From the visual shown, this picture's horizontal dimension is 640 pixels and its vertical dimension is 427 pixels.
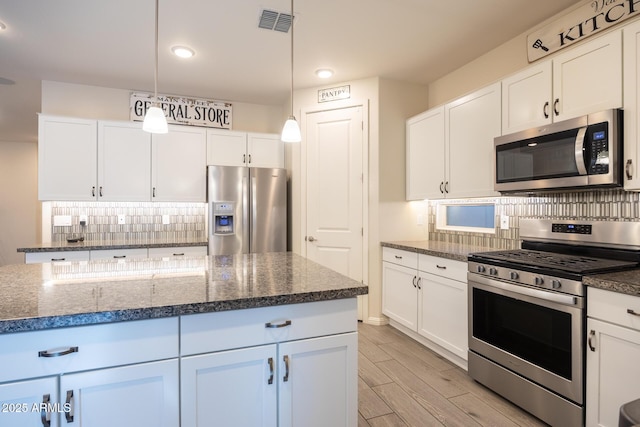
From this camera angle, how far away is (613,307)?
4.95 feet

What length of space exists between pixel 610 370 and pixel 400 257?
1741 millimetres

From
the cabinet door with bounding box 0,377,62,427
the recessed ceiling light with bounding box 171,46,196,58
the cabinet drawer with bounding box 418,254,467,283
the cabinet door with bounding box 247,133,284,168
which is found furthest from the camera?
the cabinet door with bounding box 247,133,284,168

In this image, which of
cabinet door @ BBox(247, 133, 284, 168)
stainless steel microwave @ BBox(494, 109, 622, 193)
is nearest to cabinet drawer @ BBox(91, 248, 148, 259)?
cabinet door @ BBox(247, 133, 284, 168)

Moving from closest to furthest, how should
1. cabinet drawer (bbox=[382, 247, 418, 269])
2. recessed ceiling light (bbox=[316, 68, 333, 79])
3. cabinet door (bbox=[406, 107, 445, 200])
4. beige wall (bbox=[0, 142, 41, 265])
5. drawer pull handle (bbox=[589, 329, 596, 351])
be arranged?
drawer pull handle (bbox=[589, 329, 596, 351])
cabinet drawer (bbox=[382, 247, 418, 269])
cabinet door (bbox=[406, 107, 445, 200])
recessed ceiling light (bbox=[316, 68, 333, 79])
beige wall (bbox=[0, 142, 41, 265])

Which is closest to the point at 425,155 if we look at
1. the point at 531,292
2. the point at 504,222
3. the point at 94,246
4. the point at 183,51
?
the point at 504,222

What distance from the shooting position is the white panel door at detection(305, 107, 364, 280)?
3518mm

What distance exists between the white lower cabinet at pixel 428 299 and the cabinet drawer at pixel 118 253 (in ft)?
8.31

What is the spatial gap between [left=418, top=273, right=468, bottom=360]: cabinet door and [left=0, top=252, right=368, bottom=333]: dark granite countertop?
1.27 meters

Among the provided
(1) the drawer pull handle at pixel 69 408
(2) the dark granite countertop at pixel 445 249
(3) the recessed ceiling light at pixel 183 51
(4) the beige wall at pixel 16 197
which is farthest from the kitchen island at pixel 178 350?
(4) the beige wall at pixel 16 197

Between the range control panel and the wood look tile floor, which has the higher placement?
the range control panel

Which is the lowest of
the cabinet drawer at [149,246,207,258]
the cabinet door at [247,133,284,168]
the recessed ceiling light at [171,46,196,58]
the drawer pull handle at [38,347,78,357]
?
the drawer pull handle at [38,347,78,357]

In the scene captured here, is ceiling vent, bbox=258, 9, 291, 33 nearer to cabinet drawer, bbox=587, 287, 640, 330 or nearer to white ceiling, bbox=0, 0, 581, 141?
white ceiling, bbox=0, 0, 581, 141

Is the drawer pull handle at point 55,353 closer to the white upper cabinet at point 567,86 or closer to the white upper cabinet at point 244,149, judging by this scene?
the white upper cabinet at point 567,86

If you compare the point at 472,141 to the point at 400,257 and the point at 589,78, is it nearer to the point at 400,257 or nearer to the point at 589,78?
the point at 589,78
